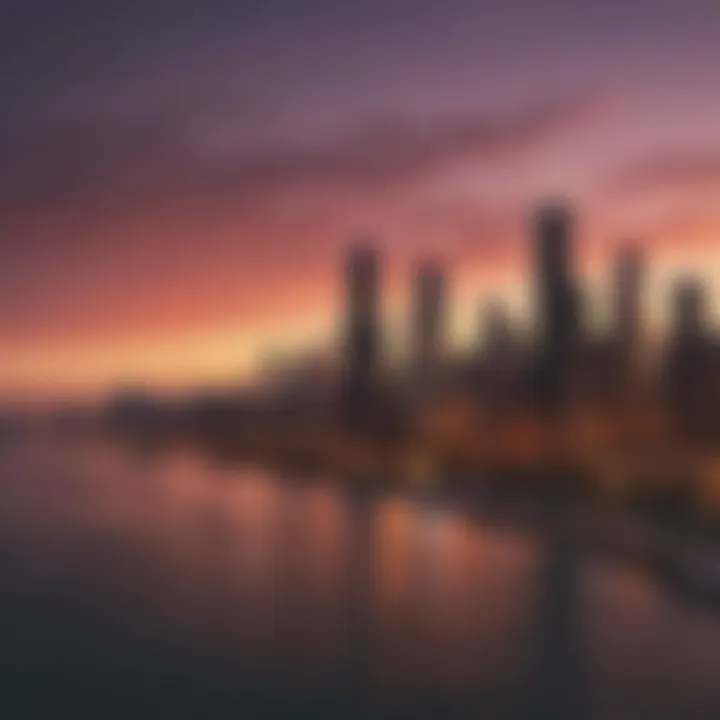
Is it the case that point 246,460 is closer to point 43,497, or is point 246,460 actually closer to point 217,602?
point 43,497

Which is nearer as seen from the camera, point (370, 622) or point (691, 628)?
point (691, 628)

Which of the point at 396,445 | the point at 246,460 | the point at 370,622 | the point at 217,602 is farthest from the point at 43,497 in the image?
the point at 370,622

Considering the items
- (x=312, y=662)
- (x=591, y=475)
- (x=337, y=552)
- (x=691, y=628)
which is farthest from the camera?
(x=591, y=475)

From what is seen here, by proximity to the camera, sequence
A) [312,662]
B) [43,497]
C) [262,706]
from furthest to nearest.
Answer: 1. [43,497]
2. [312,662]
3. [262,706]

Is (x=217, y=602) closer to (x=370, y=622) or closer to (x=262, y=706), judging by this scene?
(x=370, y=622)

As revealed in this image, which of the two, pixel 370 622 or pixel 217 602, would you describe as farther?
pixel 217 602

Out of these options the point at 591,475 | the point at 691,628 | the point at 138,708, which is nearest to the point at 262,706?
the point at 138,708
